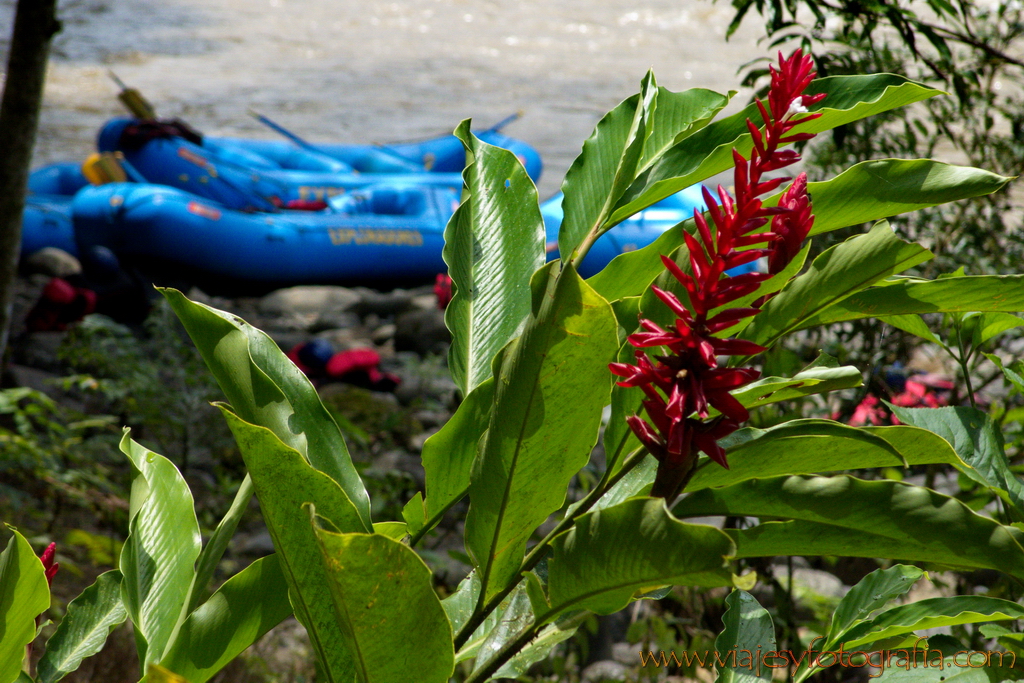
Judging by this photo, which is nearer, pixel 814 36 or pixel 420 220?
pixel 814 36

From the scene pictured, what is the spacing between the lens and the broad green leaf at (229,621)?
1.79 feet

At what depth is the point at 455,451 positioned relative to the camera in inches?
21.5

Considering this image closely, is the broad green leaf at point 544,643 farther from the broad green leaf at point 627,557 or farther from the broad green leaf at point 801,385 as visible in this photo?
the broad green leaf at point 801,385

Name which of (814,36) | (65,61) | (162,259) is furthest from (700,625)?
(65,61)

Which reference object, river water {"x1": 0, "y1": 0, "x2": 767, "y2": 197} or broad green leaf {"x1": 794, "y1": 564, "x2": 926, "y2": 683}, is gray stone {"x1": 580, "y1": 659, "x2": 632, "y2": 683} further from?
river water {"x1": 0, "y1": 0, "x2": 767, "y2": 197}

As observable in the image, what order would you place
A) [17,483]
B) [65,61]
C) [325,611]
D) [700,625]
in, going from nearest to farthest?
[325,611] < [700,625] < [17,483] < [65,61]

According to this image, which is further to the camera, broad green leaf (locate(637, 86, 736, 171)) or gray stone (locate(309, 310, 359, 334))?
gray stone (locate(309, 310, 359, 334))

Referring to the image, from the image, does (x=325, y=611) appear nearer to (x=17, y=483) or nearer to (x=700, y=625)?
(x=700, y=625)

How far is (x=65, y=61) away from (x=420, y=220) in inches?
438

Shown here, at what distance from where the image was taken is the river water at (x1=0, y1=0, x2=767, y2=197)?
12609 millimetres

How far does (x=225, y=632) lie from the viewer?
554mm

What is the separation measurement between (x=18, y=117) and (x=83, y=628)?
2.56 meters

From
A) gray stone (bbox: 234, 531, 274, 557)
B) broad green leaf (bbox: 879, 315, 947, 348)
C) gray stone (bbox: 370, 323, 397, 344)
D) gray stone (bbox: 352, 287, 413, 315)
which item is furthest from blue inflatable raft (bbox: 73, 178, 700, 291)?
broad green leaf (bbox: 879, 315, 947, 348)

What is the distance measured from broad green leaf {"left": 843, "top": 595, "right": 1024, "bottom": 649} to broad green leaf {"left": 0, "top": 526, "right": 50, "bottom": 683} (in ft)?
1.86
